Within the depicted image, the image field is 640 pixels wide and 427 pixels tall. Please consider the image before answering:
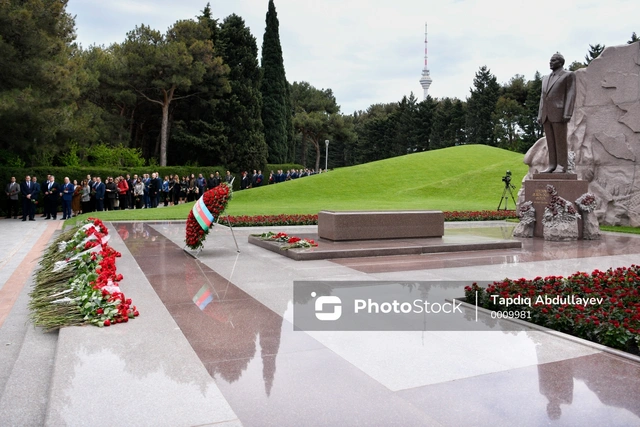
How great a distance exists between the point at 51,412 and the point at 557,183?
11.6 metres

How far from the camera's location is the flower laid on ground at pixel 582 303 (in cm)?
434

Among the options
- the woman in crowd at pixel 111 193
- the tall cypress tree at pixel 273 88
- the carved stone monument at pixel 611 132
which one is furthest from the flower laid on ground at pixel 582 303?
the tall cypress tree at pixel 273 88

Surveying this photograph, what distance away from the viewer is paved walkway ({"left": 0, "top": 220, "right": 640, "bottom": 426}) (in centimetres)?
303

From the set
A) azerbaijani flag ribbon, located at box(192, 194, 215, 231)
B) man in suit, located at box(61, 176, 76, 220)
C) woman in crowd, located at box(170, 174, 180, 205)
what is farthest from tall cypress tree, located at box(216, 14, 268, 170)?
azerbaijani flag ribbon, located at box(192, 194, 215, 231)

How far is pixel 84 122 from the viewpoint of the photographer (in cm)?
2512

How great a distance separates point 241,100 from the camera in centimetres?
3847

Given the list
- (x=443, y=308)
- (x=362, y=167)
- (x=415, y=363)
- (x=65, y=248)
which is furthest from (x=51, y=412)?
(x=362, y=167)

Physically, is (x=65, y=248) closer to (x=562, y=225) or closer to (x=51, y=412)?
(x=51, y=412)

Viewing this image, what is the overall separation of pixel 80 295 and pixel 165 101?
33.3 metres

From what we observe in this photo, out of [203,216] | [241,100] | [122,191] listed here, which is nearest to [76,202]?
[122,191]

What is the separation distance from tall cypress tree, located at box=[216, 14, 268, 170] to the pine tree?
104 ft

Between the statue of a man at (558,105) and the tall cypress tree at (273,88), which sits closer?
the statue of a man at (558,105)

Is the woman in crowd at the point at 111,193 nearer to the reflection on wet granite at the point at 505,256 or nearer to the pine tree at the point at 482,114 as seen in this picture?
the reflection on wet granite at the point at 505,256

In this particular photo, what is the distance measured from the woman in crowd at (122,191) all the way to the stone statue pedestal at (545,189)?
15695 mm
